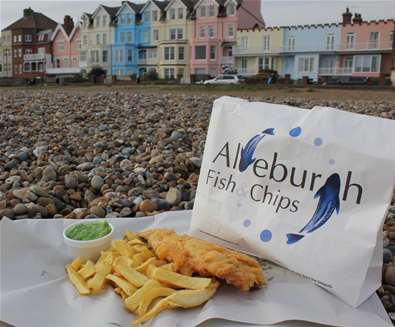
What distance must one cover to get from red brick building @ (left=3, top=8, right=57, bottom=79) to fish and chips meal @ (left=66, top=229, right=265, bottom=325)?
54.2m

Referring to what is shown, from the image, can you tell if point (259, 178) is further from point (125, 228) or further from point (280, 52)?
point (280, 52)

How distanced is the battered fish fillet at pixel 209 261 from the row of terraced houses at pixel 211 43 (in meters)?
32.8

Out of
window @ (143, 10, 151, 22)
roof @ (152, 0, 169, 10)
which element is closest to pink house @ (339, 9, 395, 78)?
roof @ (152, 0, 169, 10)

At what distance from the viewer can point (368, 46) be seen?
1455 inches

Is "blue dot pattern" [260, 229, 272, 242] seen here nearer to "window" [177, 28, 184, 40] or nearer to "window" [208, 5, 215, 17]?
"window" [208, 5, 215, 17]

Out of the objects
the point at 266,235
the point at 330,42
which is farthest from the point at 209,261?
the point at 330,42

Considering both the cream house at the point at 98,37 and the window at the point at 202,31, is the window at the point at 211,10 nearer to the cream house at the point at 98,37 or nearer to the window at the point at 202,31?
the window at the point at 202,31

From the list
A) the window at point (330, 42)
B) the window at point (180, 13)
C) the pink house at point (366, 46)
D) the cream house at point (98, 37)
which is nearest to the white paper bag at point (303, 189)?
the pink house at point (366, 46)

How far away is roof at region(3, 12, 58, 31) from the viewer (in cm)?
5553

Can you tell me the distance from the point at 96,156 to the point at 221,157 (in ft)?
8.01

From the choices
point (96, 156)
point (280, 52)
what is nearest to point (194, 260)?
point (96, 156)

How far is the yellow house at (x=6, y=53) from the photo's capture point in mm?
56625

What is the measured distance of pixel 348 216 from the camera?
1771mm

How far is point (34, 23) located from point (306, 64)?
113ft
